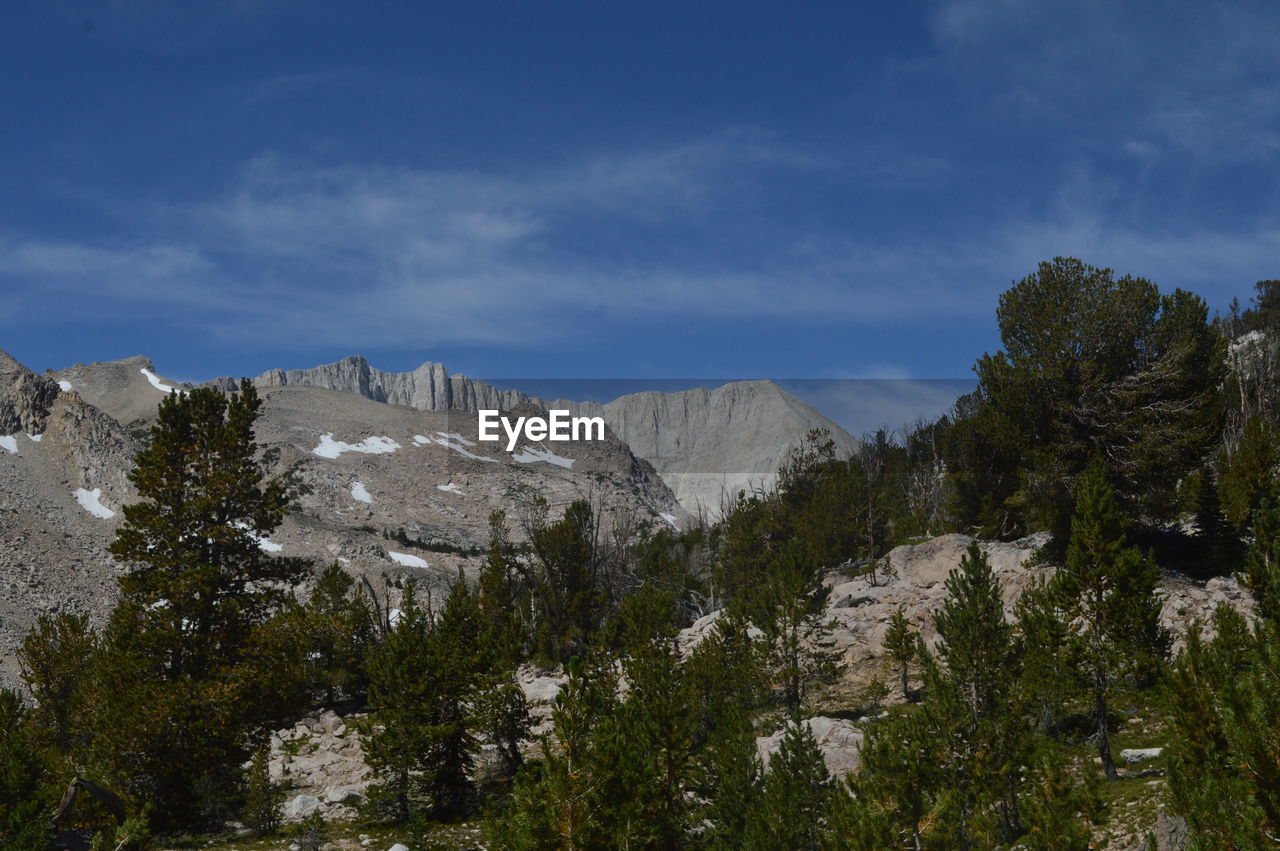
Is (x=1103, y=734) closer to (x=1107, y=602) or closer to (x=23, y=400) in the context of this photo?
(x=1107, y=602)

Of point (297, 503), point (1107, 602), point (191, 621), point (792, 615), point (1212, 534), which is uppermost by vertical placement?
point (297, 503)

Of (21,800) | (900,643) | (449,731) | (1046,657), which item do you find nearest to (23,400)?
(449,731)

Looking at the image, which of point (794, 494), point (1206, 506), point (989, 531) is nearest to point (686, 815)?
point (1206, 506)

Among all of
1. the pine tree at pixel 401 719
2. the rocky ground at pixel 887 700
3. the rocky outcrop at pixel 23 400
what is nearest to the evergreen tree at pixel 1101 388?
the rocky ground at pixel 887 700

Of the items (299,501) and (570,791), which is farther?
(299,501)

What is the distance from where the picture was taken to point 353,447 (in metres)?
187

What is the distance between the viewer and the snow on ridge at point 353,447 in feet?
595

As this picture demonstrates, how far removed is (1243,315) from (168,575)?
13648cm

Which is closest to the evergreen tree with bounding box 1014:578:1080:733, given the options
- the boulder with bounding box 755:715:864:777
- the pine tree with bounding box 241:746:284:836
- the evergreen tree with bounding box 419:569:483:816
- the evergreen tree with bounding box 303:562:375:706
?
the boulder with bounding box 755:715:864:777

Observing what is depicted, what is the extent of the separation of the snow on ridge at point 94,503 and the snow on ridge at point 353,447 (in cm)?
7242

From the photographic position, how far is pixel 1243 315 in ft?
379

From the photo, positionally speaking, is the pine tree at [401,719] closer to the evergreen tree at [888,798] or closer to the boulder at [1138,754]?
the evergreen tree at [888,798]

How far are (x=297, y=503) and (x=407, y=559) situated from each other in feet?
101

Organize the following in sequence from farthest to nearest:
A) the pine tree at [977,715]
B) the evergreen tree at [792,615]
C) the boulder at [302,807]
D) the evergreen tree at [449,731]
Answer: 1. the evergreen tree at [792,615]
2. the boulder at [302,807]
3. the evergreen tree at [449,731]
4. the pine tree at [977,715]
